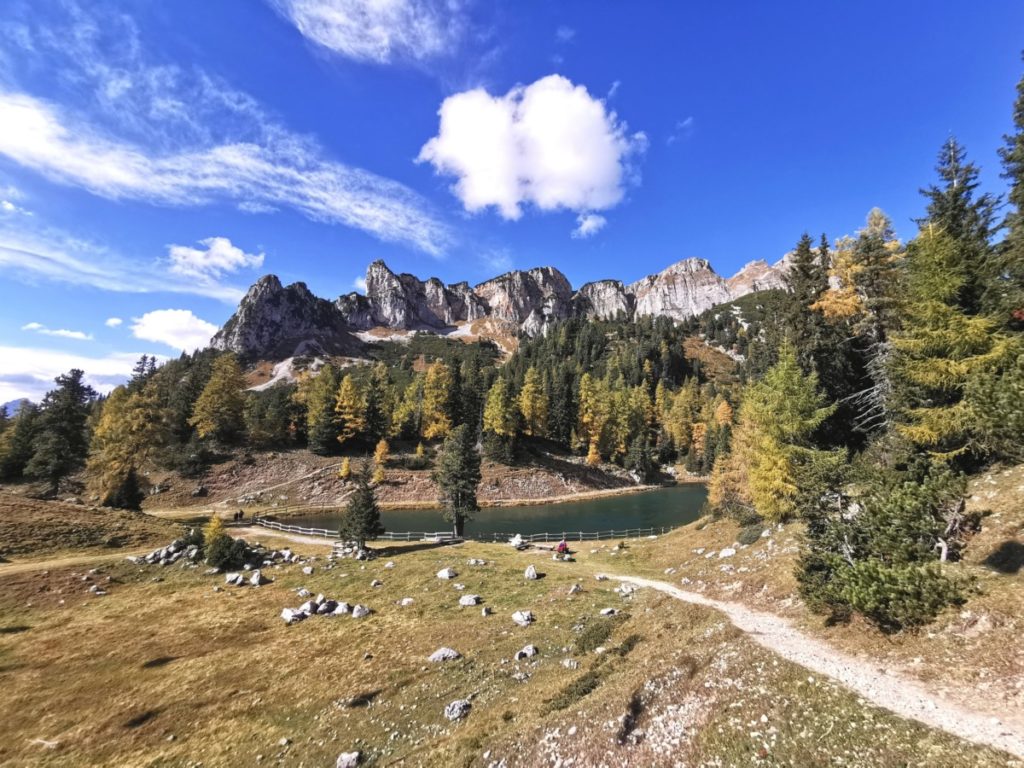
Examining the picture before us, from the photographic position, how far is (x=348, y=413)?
95750mm

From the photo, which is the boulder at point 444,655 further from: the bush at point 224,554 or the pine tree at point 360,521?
the bush at point 224,554

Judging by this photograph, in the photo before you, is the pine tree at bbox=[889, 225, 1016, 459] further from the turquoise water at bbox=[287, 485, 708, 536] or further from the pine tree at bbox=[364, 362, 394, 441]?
the pine tree at bbox=[364, 362, 394, 441]

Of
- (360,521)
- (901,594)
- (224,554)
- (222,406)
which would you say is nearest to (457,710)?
(901,594)

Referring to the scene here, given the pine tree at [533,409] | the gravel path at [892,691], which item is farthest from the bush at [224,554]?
the pine tree at [533,409]

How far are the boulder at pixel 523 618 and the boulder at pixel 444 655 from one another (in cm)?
426

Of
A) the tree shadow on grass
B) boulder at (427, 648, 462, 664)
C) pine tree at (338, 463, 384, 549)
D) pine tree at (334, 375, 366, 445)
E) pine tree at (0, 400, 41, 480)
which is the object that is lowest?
boulder at (427, 648, 462, 664)

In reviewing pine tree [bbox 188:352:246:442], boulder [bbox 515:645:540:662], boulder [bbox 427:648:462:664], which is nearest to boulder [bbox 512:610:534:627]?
boulder [bbox 515:645:540:662]

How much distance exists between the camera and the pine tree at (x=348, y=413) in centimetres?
9538

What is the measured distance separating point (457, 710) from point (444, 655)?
5.40m

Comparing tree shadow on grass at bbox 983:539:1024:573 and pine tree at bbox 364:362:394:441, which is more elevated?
pine tree at bbox 364:362:394:441

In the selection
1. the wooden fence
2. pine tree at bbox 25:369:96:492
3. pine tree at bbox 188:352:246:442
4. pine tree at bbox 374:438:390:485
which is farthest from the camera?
pine tree at bbox 188:352:246:442

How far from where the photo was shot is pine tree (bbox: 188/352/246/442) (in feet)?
292

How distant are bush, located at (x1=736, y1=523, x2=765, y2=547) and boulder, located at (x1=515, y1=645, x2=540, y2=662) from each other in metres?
19.9

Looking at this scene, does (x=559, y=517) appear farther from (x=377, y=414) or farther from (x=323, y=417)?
(x=323, y=417)
